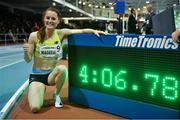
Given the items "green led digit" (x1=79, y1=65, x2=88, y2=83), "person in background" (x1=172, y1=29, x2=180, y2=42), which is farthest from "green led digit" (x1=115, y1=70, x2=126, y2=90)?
"person in background" (x1=172, y1=29, x2=180, y2=42)

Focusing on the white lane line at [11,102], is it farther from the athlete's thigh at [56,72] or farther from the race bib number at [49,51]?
the race bib number at [49,51]

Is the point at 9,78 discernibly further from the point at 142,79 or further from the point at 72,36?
the point at 142,79

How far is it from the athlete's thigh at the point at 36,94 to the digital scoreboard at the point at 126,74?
2.05 feet

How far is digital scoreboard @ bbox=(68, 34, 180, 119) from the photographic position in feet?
17.4

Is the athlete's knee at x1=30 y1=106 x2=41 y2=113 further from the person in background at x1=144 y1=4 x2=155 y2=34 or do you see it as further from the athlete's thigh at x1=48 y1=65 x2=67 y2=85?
the person in background at x1=144 y1=4 x2=155 y2=34

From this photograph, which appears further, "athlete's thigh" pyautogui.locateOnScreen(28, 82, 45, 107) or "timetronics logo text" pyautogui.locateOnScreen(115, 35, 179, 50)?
"athlete's thigh" pyautogui.locateOnScreen(28, 82, 45, 107)

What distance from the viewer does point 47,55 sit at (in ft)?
22.5

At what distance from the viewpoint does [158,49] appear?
5383 mm

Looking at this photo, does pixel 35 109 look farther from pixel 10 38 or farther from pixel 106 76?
pixel 10 38

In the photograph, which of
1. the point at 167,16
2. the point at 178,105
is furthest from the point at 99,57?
A: the point at 167,16

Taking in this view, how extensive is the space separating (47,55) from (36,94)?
71 cm

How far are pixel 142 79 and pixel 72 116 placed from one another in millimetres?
1284

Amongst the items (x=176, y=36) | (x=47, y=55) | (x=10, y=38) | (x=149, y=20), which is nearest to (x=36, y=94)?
(x=47, y=55)

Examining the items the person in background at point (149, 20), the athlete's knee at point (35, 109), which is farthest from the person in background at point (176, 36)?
the person in background at point (149, 20)
